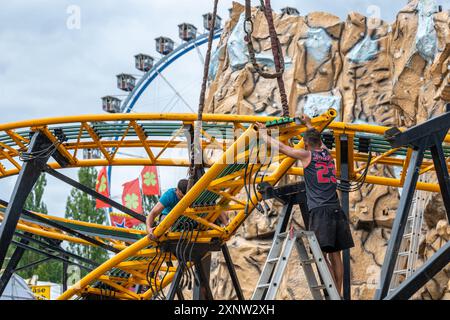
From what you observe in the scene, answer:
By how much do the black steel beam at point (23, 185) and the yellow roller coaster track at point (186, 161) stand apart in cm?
18

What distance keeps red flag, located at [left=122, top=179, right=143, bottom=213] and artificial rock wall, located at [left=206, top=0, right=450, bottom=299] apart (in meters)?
6.78

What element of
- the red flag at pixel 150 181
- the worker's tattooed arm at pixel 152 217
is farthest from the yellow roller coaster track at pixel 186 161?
the red flag at pixel 150 181

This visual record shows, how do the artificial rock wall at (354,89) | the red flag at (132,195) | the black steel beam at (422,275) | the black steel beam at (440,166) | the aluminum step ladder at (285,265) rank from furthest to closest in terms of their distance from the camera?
the red flag at (132,195) → the artificial rock wall at (354,89) → the black steel beam at (440,166) → the aluminum step ladder at (285,265) → the black steel beam at (422,275)

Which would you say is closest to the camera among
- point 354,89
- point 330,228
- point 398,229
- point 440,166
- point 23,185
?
point 398,229

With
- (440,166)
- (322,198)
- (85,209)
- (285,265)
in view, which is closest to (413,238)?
(322,198)

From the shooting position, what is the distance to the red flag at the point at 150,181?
29.7 meters

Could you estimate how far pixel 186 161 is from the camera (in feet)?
41.9

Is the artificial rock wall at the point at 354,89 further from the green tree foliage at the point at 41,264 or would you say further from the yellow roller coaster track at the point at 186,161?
the green tree foliage at the point at 41,264

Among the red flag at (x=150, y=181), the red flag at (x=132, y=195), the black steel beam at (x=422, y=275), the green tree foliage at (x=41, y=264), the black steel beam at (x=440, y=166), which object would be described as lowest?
the green tree foliage at (x=41, y=264)

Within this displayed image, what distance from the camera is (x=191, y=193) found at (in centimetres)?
930

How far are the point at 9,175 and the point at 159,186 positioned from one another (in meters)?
16.6

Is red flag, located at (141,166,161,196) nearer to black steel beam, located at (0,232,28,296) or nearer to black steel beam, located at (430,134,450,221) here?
black steel beam, located at (0,232,28,296)

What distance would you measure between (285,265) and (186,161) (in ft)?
20.8

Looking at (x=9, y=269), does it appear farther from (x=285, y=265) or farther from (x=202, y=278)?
(x=285, y=265)
